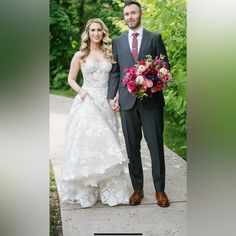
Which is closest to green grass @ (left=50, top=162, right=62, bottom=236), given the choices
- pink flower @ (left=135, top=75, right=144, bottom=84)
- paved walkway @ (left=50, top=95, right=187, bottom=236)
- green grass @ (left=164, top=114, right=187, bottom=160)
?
paved walkway @ (left=50, top=95, right=187, bottom=236)

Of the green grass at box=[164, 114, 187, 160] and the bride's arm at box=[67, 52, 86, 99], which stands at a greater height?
the bride's arm at box=[67, 52, 86, 99]

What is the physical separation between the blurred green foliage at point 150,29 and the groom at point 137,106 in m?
0.22

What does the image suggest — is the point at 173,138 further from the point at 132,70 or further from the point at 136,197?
the point at 132,70

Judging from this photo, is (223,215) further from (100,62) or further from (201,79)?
(100,62)

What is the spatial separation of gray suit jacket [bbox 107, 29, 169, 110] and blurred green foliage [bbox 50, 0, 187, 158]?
22cm

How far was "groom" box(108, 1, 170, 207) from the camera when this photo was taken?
12.8 ft

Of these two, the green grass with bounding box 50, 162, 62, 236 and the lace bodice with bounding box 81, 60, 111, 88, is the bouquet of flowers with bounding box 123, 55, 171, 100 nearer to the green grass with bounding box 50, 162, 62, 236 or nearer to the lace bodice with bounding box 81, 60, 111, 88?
the lace bodice with bounding box 81, 60, 111, 88

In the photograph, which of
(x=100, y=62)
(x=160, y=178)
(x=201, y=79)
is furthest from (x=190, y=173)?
(x=100, y=62)

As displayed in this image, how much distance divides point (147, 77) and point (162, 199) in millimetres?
926

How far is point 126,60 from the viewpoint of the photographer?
12.9 feet

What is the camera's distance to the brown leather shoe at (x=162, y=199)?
4.04m

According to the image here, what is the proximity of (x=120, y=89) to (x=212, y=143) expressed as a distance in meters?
0.98

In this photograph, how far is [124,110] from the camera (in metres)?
3.99

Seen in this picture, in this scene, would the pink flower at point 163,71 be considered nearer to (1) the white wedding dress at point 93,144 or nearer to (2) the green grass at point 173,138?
(1) the white wedding dress at point 93,144
